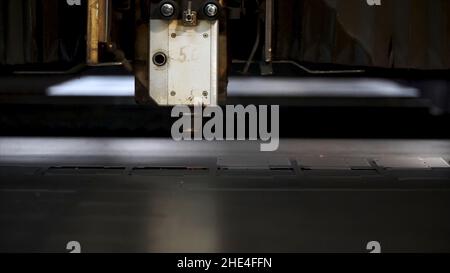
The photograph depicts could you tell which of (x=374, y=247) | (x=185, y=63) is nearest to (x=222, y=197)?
(x=374, y=247)

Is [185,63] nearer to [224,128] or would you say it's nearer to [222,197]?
[222,197]

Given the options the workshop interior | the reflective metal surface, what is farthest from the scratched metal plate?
the reflective metal surface

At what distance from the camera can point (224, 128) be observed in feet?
11.4

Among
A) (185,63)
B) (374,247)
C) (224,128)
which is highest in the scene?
(185,63)

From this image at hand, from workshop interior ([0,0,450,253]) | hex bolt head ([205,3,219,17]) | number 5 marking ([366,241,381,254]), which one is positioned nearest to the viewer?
hex bolt head ([205,3,219,17])

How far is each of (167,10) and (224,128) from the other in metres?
1.64

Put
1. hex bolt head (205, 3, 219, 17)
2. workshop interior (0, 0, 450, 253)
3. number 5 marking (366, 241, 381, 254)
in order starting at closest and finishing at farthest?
hex bolt head (205, 3, 219, 17) → workshop interior (0, 0, 450, 253) → number 5 marking (366, 241, 381, 254)

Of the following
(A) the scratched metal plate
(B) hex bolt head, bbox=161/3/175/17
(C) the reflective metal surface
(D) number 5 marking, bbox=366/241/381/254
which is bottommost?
(D) number 5 marking, bbox=366/241/381/254

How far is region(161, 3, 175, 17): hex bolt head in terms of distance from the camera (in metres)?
1.86

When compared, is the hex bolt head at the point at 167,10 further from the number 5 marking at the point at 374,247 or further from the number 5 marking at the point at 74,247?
the number 5 marking at the point at 374,247

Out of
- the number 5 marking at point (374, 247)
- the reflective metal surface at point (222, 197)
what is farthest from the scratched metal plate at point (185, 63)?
the number 5 marking at point (374, 247)

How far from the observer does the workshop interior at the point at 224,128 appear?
2.00 m

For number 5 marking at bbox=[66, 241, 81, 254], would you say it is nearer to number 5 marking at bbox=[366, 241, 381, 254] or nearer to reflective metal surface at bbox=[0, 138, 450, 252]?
reflective metal surface at bbox=[0, 138, 450, 252]

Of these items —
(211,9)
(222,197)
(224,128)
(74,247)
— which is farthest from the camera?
(224,128)
